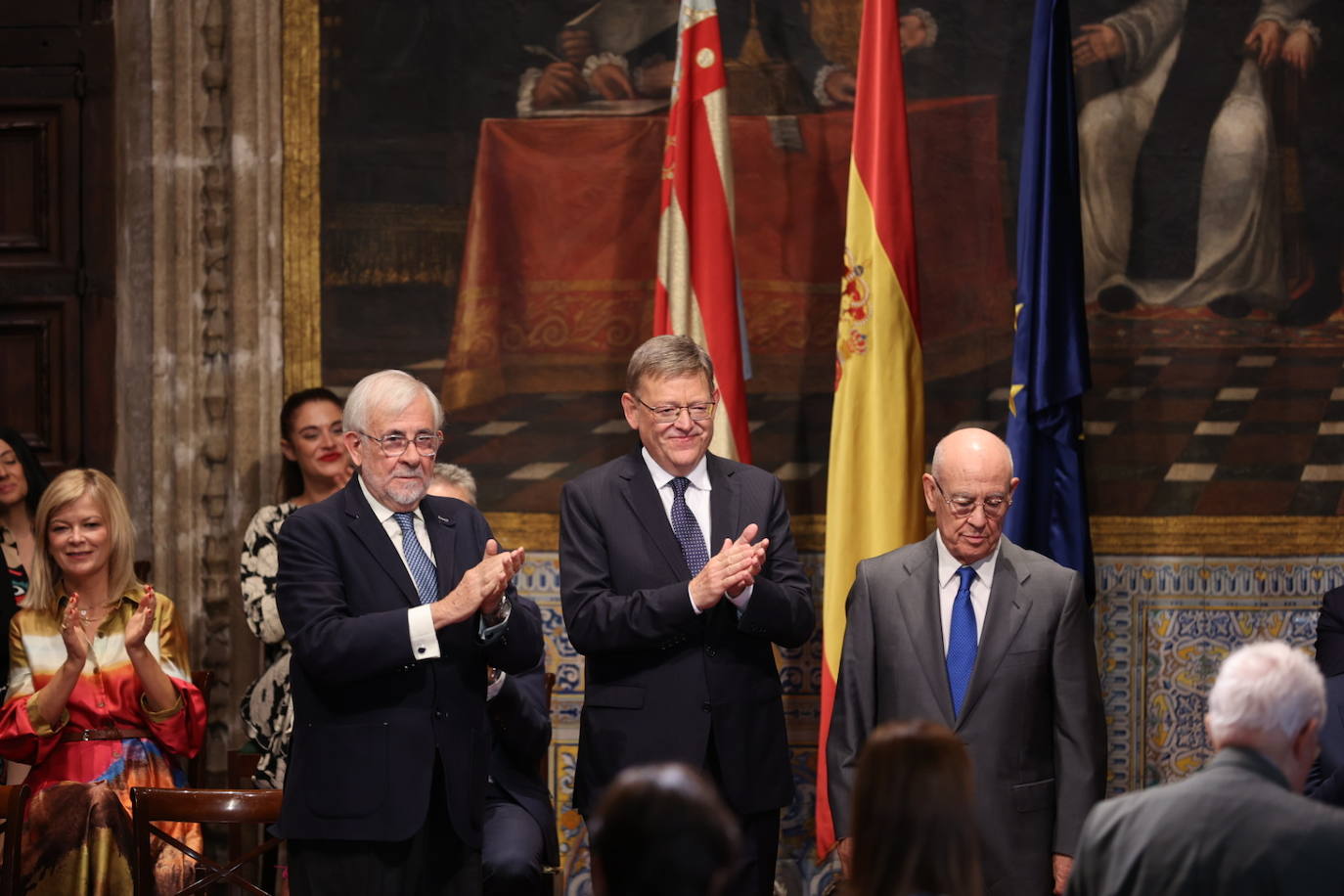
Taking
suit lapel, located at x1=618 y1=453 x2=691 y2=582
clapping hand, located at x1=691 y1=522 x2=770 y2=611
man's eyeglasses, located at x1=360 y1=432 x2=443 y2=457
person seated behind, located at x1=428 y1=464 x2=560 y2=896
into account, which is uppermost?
man's eyeglasses, located at x1=360 y1=432 x2=443 y2=457

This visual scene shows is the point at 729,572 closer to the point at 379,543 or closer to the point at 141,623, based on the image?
the point at 379,543

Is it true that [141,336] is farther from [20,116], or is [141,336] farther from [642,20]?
[642,20]

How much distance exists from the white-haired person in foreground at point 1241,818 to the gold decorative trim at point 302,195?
4.16m

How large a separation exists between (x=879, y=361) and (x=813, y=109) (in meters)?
1.11

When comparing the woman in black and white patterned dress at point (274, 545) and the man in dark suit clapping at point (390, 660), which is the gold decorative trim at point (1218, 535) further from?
the man in dark suit clapping at point (390, 660)

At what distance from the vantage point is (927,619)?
12.8ft

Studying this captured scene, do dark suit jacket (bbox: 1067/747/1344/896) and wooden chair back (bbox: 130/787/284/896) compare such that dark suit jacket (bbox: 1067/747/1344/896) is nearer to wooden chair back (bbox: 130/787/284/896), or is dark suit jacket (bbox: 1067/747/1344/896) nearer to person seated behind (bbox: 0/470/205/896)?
wooden chair back (bbox: 130/787/284/896)

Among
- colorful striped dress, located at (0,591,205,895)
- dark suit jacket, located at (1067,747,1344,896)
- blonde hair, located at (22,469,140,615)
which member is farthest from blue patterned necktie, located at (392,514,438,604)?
dark suit jacket, located at (1067,747,1344,896)

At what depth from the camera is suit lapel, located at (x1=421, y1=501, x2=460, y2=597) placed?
3.61m

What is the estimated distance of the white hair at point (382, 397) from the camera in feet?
11.8

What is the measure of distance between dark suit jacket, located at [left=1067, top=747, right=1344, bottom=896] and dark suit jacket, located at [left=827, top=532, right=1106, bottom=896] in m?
1.32

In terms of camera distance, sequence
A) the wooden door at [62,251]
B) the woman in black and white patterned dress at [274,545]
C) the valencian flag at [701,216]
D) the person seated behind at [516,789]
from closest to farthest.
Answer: the person seated behind at [516,789] < the woman in black and white patterned dress at [274,545] < the valencian flag at [701,216] < the wooden door at [62,251]

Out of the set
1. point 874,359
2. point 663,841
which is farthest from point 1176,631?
point 663,841

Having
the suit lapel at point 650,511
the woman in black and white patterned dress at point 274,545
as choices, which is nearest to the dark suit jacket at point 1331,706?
the suit lapel at point 650,511
